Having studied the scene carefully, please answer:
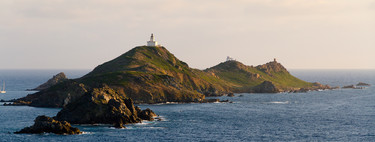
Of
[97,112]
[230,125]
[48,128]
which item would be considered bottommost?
[230,125]

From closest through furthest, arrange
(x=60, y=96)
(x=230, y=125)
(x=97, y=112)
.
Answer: (x=97, y=112) < (x=230, y=125) < (x=60, y=96)

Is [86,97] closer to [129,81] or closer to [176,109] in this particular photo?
[176,109]

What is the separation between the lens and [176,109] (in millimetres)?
166000

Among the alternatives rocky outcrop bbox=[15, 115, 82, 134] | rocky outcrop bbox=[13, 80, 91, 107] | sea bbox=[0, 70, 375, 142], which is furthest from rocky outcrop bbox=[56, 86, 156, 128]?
rocky outcrop bbox=[13, 80, 91, 107]

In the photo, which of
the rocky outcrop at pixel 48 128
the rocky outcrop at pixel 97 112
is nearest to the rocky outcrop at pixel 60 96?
the rocky outcrop at pixel 97 112

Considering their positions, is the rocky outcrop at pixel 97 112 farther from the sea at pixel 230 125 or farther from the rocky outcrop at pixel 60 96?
the rocky outcrop at pixel 60 96

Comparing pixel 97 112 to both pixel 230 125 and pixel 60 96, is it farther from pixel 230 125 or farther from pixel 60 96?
pixel 60 96

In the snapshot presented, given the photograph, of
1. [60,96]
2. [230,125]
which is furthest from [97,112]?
[60,96]

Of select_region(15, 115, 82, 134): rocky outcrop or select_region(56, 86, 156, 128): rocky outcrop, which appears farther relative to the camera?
select_region(56, 86, 156, 128): rocky outcrop

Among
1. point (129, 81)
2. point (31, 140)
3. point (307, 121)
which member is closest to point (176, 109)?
point (129, 81)

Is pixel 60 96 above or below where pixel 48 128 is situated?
above

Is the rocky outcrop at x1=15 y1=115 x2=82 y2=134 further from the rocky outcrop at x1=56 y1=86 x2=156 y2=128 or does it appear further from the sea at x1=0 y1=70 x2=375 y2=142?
the rocky outcrop at x1=56 y1=86 x2=156 y2=128

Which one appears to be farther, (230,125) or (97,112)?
(230,125)

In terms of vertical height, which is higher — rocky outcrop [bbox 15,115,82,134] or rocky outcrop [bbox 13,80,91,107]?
rocky outcrop [bbox 13,80,91,107]
